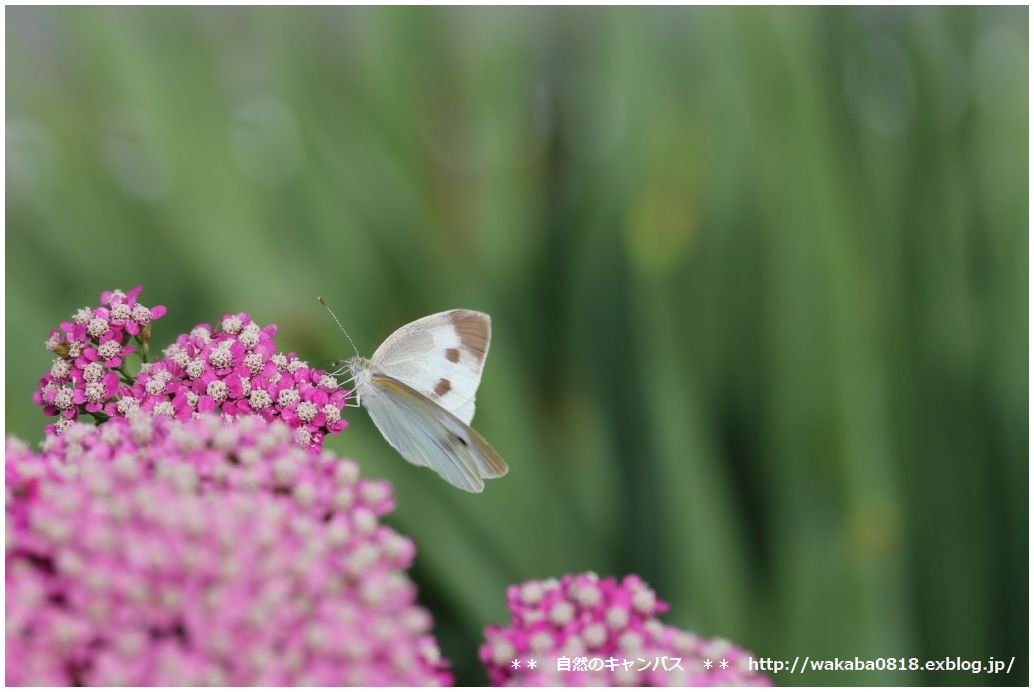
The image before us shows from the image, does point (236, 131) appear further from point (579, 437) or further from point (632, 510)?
point (632, 510)

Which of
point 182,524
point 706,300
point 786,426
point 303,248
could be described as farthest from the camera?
point 303,248

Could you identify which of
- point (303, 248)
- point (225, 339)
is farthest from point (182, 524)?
point (303, 248)

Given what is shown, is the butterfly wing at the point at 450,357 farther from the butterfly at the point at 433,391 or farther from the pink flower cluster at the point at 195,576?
the pink flower cluster at the point at 195,576

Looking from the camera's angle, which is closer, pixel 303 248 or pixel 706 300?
pixel 706 300

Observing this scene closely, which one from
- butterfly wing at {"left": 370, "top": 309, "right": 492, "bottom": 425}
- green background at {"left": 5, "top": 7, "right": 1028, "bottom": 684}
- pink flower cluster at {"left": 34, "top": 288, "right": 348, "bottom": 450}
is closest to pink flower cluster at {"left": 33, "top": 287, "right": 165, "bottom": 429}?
pink flower cluster at {"left": 34, "top": 288, "right": 348, "bottom": 450}

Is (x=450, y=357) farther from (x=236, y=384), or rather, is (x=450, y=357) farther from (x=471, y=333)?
(x=236, y=384)

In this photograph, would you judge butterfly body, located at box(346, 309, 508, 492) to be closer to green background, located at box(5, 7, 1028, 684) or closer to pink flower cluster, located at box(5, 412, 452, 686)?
pink flower cluster, located at box(5, 412, 452, 686)
